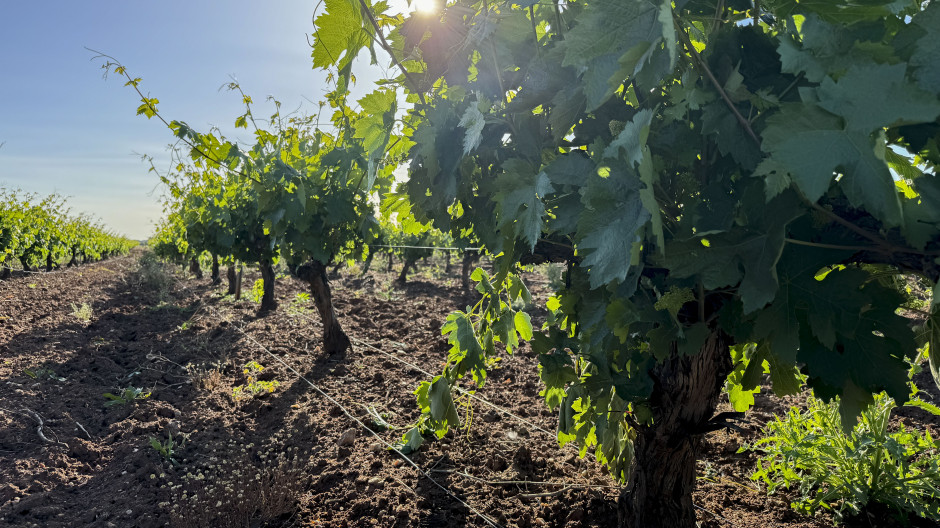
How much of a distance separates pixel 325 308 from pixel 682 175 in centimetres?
535

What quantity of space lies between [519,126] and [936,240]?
990 millimetres

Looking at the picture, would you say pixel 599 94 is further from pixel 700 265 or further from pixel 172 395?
pixel 172 395

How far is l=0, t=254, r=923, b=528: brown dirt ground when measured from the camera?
2.84 metres

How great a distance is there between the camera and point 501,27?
146 cm

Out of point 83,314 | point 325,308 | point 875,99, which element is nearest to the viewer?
point 875,99

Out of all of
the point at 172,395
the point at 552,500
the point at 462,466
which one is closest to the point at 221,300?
the point at 172,395

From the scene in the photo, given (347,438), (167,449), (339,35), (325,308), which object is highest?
(339,35)

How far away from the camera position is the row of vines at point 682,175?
0.87 meters

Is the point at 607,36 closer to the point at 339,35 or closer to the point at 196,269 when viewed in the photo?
the point at 339,35

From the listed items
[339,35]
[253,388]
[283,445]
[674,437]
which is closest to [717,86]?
[339,35]

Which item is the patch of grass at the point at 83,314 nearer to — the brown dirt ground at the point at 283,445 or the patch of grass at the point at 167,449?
the brown dirt ground at the point at 283,445

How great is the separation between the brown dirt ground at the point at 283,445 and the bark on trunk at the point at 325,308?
20 centimetres

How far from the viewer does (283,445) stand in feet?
12.6

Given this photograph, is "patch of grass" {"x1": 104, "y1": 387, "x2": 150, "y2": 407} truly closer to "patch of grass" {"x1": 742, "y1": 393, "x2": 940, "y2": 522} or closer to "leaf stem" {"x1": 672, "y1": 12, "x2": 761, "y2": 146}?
"patch of grass" {"x1": 742, "y1": 393, "x2": 940, "y2": 522}
